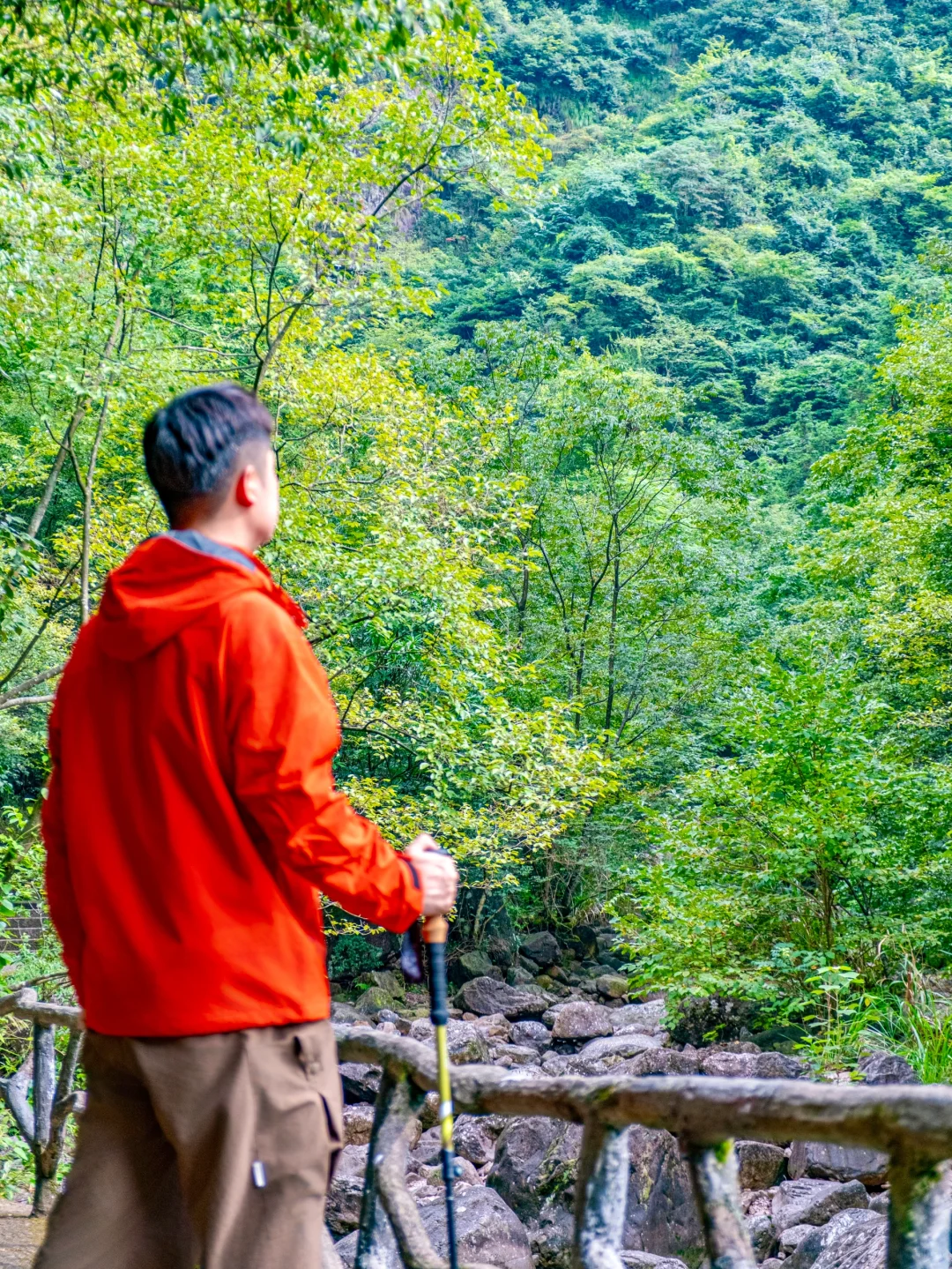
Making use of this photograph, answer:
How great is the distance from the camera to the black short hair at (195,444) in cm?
147

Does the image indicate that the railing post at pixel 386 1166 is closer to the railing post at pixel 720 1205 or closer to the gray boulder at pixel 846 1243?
the railing post at pixel 720 1205

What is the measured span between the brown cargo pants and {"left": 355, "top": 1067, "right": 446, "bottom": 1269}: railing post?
0.66 m

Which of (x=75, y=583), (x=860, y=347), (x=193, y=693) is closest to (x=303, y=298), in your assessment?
(x=75, y=583)

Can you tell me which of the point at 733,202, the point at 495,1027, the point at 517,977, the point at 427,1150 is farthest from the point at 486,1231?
the point at 733,202

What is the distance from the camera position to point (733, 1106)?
1.54 metres

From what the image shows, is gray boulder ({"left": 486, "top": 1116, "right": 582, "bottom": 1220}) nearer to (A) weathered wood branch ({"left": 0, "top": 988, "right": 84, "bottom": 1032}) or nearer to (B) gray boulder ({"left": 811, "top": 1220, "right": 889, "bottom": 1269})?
(B) gray boulder ({"left": 811, "top": 1220, "right": 889, "bottom": 1269})

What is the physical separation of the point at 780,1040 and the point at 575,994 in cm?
712

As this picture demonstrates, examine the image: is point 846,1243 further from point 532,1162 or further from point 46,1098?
point 46,1098

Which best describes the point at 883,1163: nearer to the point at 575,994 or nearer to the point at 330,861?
the point at 330,861

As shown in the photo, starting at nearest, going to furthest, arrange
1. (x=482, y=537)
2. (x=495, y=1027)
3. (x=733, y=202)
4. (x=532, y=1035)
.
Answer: (x=482, y=537) → (x=532, y=1035) → (x=495, y=1027) → (x=733, y=202)

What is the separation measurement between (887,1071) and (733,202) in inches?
1850

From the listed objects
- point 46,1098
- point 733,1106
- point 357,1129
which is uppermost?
point 733,1106

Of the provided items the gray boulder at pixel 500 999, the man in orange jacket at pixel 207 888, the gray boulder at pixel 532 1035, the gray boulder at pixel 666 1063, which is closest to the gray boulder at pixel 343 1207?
the gray boulder at pixel 666 1063

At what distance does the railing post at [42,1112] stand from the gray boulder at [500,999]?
11538 millimetres
